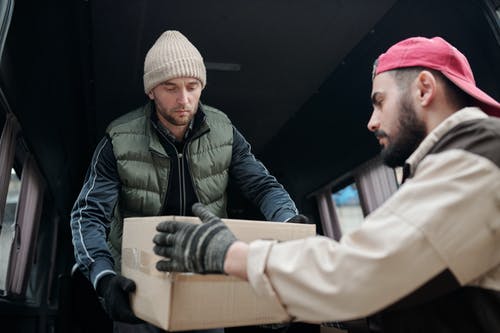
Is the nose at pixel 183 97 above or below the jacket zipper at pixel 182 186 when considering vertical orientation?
above

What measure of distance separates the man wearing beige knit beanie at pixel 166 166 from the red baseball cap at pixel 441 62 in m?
0.67

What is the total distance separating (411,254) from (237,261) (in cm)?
39

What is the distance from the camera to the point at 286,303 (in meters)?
0.97

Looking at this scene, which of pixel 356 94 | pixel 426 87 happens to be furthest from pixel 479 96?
pixel 356 94

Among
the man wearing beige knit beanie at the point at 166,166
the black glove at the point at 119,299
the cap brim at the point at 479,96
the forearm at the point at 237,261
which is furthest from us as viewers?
the man wearing beige knit beanie at the point at 166,166

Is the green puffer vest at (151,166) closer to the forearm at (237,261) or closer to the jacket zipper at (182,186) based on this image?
the jacket zipper at (182,186)

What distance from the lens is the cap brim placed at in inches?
50.1

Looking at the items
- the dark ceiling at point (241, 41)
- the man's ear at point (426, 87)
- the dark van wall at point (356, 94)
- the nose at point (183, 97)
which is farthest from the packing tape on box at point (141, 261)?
the dark ceiling at point (241, 41)

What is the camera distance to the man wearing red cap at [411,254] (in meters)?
0.88

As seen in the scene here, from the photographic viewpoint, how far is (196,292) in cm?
117

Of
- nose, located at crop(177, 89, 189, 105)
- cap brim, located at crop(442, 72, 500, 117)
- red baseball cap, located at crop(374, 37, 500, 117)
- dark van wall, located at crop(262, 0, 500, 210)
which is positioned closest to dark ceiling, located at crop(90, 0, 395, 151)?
dark van wall, located at crop(262, 0, 500, 210)

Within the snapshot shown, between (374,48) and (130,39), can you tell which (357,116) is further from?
(130,39)

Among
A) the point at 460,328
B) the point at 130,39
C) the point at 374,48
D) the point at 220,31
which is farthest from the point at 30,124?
the point at 460,328

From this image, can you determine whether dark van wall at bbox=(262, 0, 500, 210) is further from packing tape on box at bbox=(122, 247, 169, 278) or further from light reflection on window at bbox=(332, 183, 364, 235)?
packing tape on box at bbox=(122, 247, 169, 278)
